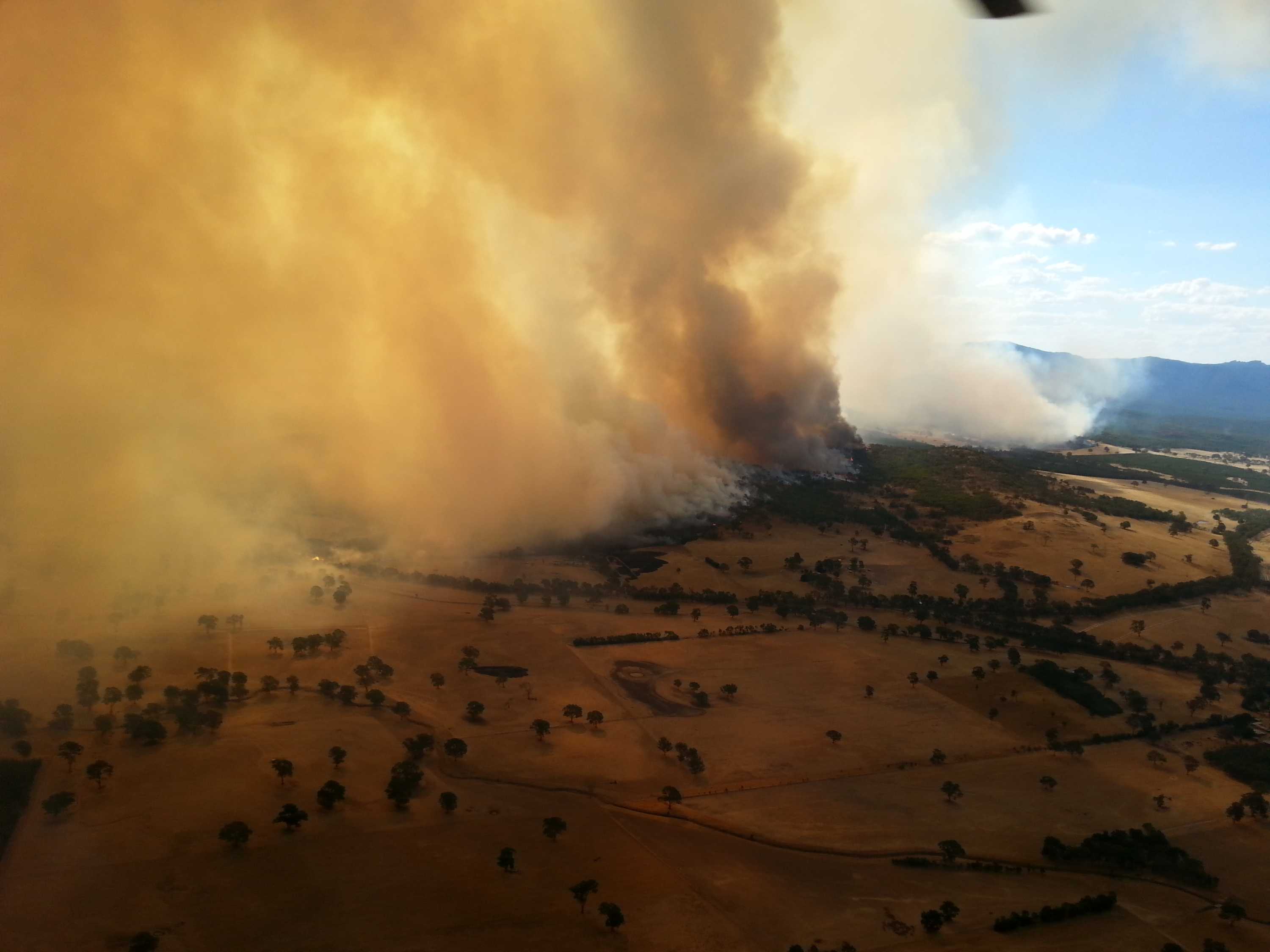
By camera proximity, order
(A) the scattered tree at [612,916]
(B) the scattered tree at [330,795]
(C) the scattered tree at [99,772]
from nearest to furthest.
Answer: (A) the scattered tree at [612,916], (B) the scattered tree at [330,795], (C) the scattered tree at [99,772]

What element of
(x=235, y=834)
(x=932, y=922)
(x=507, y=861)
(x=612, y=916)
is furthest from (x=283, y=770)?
(x=932, y=922)

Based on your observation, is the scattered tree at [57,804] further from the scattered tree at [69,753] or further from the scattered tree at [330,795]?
the scattered tree at [330,795]

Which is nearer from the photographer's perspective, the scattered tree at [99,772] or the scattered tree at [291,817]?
the scattered tree at [291,817]

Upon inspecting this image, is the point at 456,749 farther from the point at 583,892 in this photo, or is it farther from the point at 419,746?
the point at 583,892

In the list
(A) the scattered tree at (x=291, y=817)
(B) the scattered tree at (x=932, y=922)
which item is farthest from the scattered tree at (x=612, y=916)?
(A) the scattered tree at (x=291, y=817)

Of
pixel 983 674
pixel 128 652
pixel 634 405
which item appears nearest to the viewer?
pixel 128 652

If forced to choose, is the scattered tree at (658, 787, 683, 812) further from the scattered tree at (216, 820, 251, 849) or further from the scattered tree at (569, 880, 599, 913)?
the scattered tree at (216, 820, 251, 849)

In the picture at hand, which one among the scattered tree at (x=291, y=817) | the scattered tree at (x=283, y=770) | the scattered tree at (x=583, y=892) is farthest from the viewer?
the scattered tree at (x=283, y=770)

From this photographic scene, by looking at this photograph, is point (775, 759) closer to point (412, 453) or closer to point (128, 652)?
point (128, 652)

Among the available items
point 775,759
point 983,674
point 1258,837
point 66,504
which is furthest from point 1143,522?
point 66,504

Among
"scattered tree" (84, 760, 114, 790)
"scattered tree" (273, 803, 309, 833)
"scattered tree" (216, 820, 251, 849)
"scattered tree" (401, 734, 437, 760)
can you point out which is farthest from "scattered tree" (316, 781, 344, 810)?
"scattered tree" (84, 760, 114, 790)

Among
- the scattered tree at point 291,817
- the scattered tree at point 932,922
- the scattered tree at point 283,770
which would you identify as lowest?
the scattered tree at point 932,922
